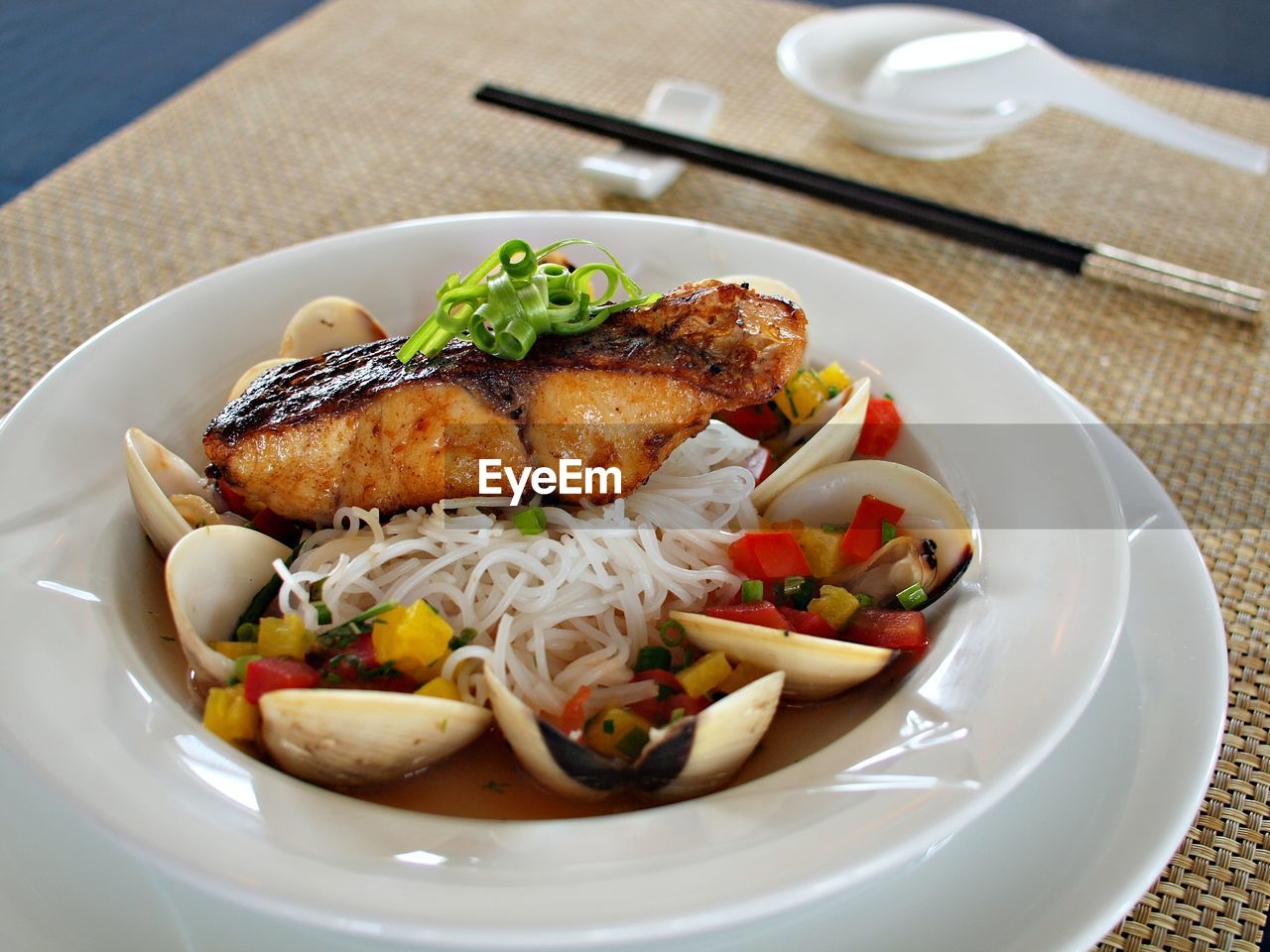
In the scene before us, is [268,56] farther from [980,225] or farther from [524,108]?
[980,225]

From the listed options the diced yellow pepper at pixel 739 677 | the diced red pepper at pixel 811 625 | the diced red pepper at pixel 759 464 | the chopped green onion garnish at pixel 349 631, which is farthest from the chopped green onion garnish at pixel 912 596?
the chopped green onion garnish at pixel 349 631

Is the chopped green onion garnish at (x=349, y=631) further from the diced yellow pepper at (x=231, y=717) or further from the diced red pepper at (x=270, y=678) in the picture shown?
the diced yellow pepper at (x=231, y=717)

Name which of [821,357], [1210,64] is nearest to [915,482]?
[821,357]

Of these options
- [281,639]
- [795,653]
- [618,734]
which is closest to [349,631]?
[281,639]

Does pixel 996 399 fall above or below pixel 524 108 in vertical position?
below

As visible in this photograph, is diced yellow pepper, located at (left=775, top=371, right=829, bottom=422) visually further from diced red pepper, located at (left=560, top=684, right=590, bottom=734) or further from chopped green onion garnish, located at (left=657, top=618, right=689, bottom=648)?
diced red pepper, located at (left=560, top=684, right=590, bottom=734)

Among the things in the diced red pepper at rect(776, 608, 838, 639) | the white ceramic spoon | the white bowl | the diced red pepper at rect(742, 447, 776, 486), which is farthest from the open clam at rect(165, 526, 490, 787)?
the white ceramic spoon
